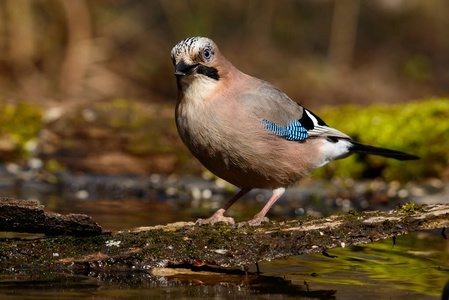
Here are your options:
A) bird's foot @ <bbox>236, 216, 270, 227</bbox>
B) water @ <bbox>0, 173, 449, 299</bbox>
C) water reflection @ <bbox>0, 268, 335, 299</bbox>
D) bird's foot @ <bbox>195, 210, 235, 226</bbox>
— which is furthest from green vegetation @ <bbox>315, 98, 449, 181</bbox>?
water reflection @ <bbox>0, 268, 335, 299</bbox>

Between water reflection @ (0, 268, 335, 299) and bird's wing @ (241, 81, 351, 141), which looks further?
bird's wing @ (241, 81, 351, 141)

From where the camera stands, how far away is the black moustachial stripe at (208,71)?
551cm

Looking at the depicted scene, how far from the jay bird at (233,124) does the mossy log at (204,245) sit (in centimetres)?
74

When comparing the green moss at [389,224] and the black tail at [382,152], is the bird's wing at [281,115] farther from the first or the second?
the green moss at [389,224]

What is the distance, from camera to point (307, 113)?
645cm

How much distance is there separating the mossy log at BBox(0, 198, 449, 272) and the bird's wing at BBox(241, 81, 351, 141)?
1.34 metres

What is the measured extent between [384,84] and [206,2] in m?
5.36

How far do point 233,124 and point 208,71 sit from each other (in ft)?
1.74

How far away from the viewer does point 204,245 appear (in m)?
4.64

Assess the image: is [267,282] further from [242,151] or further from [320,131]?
[320,131]

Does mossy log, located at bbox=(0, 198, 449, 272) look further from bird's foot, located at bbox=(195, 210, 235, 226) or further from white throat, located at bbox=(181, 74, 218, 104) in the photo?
white throat, located at bbox=(181, 74, 218, 104)

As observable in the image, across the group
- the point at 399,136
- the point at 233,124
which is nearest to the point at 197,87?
the point at 233,124

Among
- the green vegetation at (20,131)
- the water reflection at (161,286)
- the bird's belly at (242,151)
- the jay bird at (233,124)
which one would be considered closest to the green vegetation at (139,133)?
the green vegetation at (20,131)

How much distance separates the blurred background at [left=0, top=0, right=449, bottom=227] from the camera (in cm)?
930
